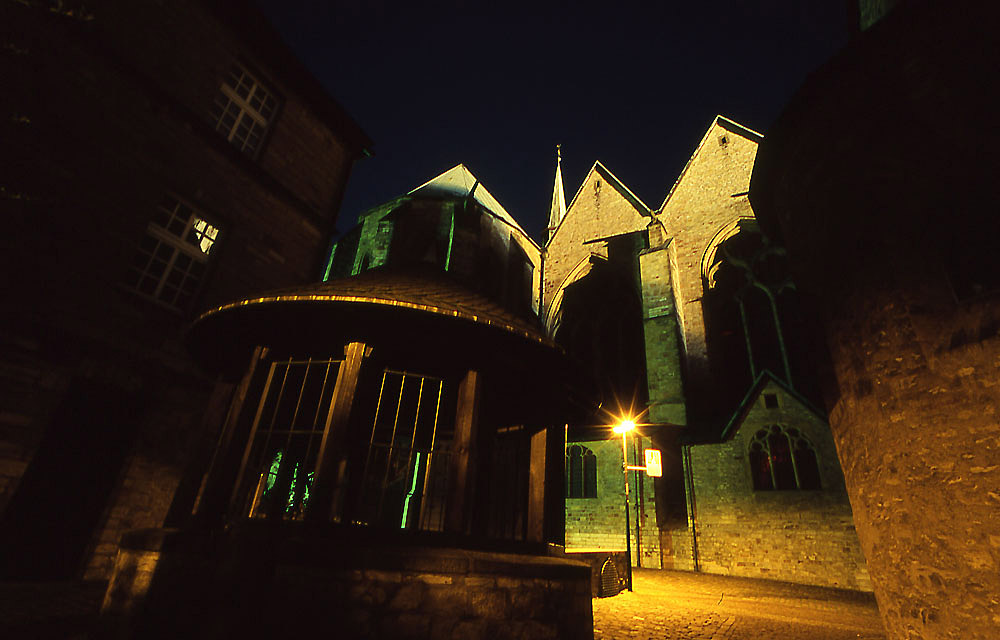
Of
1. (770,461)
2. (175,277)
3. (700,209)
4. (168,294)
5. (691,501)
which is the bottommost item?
(691,501)

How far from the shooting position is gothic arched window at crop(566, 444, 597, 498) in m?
14.8

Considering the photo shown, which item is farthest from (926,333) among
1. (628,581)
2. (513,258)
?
(513,258)

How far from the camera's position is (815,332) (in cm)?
780

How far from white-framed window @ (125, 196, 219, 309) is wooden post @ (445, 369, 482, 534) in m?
5.70

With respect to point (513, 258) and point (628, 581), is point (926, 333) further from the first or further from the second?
point (513, 258)

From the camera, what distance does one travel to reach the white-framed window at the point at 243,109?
858 centimetres

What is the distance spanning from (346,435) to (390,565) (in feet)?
4.37

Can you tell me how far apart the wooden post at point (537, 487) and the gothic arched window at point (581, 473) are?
10093 millimetres

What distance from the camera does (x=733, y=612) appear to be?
6820 millimetres

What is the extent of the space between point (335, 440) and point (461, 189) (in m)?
18.5

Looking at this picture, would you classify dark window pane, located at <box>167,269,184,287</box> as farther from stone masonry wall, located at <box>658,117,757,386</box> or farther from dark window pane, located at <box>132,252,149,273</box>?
stone masonry wall, located at <box>658,117,757,386</box>

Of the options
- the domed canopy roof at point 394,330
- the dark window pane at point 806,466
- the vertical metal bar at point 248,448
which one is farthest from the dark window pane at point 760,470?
the vertical metal bar at point 248,448

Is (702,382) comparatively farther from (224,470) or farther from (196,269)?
(196,269)

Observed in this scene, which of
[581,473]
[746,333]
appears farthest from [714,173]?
[581,473]
